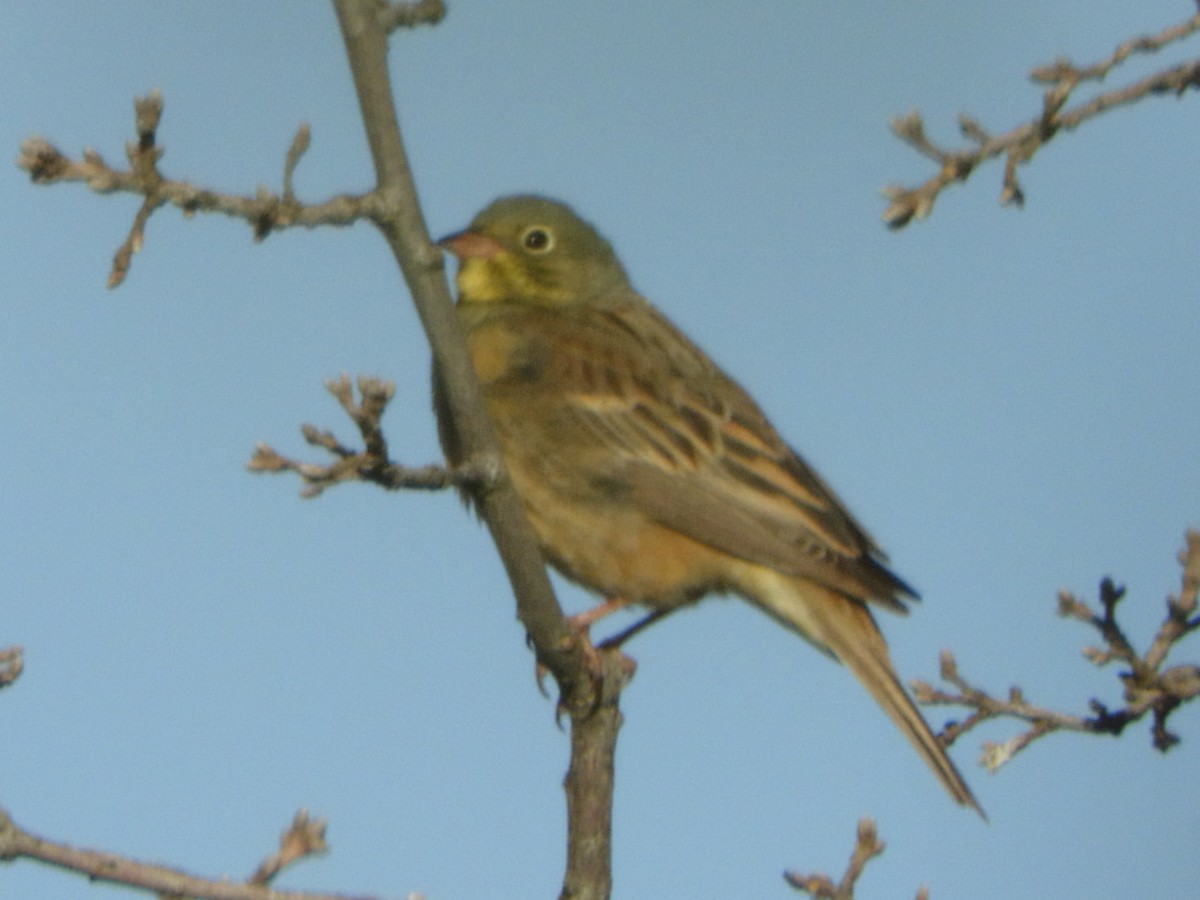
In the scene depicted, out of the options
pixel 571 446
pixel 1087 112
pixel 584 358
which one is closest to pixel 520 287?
pixel 584 358

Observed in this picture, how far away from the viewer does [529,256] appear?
8422mm

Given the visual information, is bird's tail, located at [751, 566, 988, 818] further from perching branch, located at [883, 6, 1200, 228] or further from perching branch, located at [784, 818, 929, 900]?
perching branch, located at [883, 6, 1200, 228]

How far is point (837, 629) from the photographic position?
7.05 m

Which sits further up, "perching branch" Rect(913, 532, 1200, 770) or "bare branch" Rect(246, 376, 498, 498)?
"bare branch" Rect(246, 376, 498, 498)

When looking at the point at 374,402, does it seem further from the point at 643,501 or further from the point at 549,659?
the point at 643,501

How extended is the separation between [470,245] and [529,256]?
34 cm

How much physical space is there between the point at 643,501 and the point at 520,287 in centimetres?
163

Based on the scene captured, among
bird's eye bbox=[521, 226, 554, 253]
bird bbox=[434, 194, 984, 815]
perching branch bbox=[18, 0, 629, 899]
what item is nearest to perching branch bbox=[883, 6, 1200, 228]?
perching branch bbox=[18, 0, 629, 899]

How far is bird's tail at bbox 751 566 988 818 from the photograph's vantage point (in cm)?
671

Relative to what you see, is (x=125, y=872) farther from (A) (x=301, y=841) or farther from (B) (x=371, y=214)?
(B) (x=371, y=214)

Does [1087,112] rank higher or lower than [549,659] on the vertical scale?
higher

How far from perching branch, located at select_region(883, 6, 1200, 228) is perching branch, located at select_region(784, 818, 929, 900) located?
1911 millimetres

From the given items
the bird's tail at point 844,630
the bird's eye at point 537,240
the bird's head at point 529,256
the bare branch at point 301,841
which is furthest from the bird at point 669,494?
the bare branch at point 301,841

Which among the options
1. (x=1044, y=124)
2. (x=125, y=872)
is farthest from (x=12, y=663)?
(x=1044, y=124)
